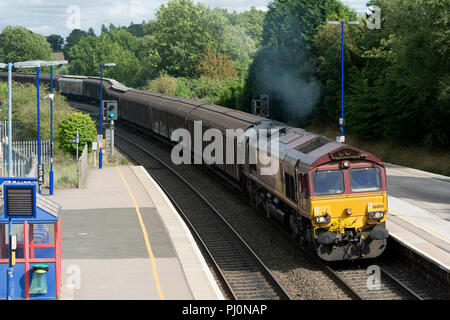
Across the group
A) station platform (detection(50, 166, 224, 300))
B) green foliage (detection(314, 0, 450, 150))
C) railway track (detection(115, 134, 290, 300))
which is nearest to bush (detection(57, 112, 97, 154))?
railway track (detection(115, 134, 290, 300))

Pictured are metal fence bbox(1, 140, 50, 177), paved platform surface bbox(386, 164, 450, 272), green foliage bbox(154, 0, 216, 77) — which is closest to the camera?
paved platform surface bbox(386, 164, 450, 272)

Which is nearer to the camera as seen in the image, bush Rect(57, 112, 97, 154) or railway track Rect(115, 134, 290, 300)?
railway track Rect(115, 134, 290, 300)

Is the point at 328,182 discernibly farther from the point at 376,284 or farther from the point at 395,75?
the point at 395,75

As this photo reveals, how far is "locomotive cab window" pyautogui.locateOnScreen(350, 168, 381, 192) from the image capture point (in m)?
17.4

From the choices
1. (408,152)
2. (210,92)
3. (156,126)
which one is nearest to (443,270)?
(408,152)

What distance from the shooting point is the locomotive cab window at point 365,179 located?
1738 cm

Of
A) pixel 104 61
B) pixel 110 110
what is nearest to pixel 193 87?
pixel 104 61

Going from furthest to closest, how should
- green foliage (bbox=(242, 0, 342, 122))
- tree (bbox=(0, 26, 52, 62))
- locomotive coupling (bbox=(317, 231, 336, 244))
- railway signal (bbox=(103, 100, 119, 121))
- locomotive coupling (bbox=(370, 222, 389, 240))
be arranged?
tree (bbox=(0, 26, 52, 62)) → green foliage (bbox=(242, 0, 342, 122)) → railway signal (bbox=(103, 100, 119, 121)) → locomotive coupling (bbox=(370, 222, 389, 240)) → locomotive coupling (bbox=(317, 231, 336, 244))

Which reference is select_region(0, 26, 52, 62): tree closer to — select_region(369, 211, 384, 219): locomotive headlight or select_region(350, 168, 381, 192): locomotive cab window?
select_region(350, 168, 381, 192): locomotive cab window

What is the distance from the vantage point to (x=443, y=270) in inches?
609

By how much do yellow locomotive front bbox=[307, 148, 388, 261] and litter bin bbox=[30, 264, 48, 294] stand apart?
23.3 feet

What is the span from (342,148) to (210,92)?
199 feet

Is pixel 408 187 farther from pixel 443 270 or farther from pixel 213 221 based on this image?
pixel 443 270

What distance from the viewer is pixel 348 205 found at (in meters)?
17.2
